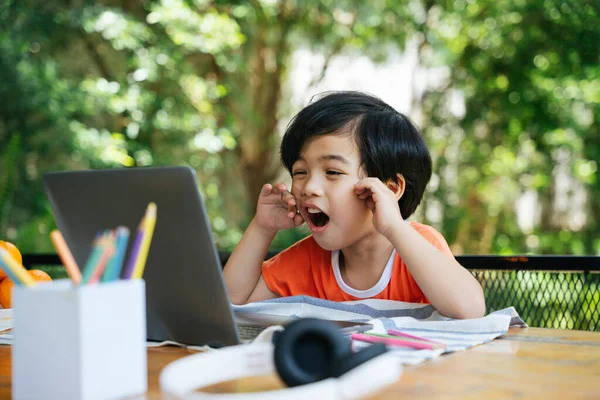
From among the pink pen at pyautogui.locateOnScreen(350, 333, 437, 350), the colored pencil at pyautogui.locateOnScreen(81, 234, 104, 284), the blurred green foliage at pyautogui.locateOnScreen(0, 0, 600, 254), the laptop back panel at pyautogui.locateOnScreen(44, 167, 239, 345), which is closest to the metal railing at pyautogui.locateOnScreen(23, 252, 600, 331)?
the pink pen at pyautogui.locateOnScreen(350, 333, 437, 350)

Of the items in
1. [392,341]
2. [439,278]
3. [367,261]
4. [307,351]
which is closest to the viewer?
[307,351]

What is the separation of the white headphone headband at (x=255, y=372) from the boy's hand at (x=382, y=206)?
639 millimetres

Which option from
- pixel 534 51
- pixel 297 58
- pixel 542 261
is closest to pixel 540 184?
pixel 534 51

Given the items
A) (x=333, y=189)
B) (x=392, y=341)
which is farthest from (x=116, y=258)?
(x=333, y=189)

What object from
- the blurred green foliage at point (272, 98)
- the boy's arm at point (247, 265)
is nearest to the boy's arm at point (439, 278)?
the boy's arm at point (247, 265)

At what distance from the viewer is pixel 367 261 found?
149 cm

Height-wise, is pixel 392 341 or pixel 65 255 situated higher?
pixel 65 255

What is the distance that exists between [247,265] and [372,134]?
391 mm

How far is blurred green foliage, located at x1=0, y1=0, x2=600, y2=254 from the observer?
4281 mm

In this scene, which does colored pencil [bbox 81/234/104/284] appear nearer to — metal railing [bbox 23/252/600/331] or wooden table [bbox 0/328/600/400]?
wooden table [bbox 0/328/600/400]

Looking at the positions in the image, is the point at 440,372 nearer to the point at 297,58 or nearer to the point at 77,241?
the point at 77,241

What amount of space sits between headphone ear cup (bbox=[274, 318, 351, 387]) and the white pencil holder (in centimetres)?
16

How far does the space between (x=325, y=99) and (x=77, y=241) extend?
73cm

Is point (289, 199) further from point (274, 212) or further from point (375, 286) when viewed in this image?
point (375, 286)
